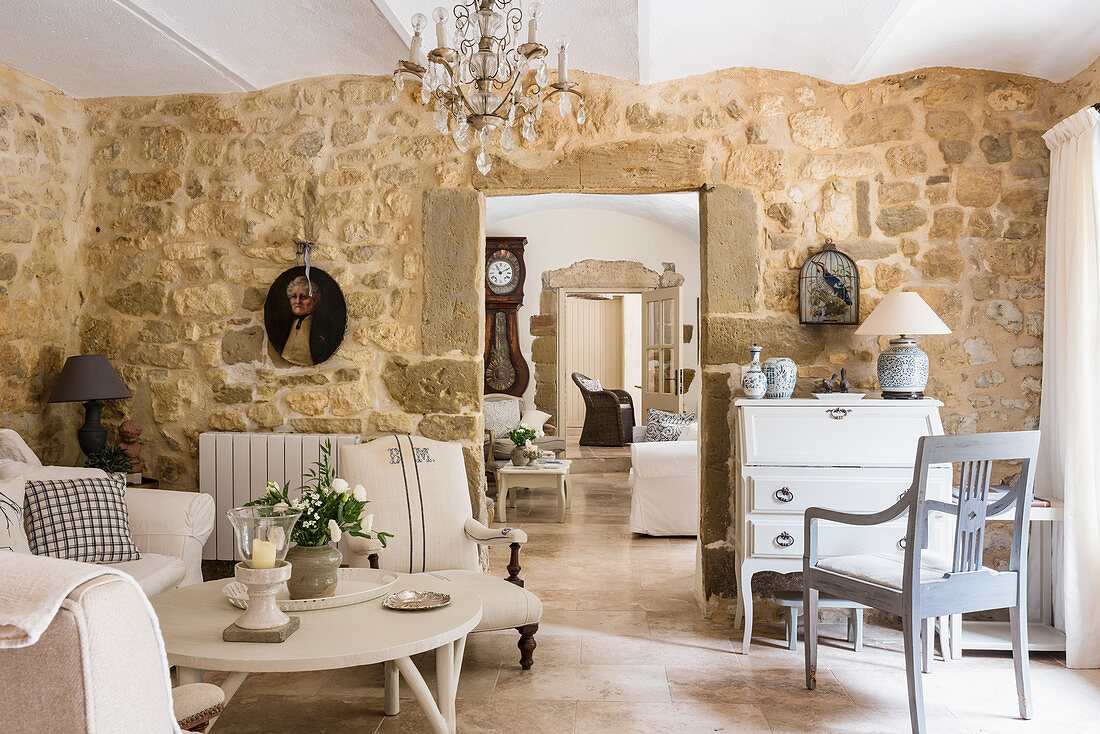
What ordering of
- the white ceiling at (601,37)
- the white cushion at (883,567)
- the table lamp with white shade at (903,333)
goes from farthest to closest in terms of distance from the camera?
the table lamp with white shade at (903,333) < the white ceiling at (601,37) < the white cushion at (883,567)

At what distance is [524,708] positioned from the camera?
2.97 meters

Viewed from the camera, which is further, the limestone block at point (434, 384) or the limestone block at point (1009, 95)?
the limestone block at point (434, 384)

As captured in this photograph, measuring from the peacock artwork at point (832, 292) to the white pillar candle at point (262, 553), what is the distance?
2.71 meters

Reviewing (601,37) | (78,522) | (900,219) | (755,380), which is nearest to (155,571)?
(78,522)

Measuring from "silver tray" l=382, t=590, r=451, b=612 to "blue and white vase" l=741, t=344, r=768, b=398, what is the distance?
1.76 metres

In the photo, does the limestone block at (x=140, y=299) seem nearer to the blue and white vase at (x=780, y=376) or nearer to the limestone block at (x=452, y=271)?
the limestone block at (x=452, y=271)

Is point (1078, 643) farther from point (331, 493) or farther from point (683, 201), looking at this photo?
point (683, 201)

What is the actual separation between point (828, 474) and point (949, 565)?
2.16 ft

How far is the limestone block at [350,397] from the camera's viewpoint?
4.20m

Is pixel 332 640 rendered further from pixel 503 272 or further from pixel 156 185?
pixel 503 272

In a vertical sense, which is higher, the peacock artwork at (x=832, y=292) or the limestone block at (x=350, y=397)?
the peacock artwork at (x=832, y=292)

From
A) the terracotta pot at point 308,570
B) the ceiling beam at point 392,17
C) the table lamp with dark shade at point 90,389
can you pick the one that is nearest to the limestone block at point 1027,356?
the ceiling beam at point 392,17

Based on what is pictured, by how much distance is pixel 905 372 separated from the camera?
363 cm

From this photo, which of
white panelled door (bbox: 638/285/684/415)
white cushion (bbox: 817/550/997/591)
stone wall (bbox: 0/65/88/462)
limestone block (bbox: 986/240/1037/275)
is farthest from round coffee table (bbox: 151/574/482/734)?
white panelled door (bbox: 638/285/684/415)
